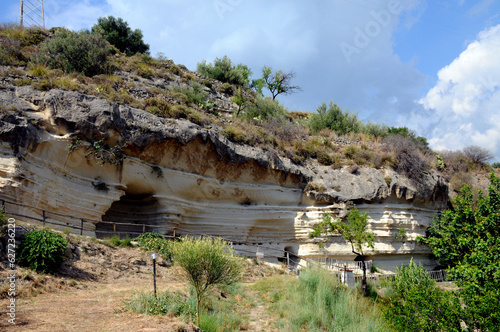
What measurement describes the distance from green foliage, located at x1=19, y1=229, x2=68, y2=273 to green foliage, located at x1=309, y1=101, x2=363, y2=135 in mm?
23663

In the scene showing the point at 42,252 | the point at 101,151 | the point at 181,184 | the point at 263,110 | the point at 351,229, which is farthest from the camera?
the point at 263,110

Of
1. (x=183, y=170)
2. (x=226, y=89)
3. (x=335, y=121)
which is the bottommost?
(x=183, y=170)

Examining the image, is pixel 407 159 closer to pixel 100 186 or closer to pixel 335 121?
pixel 335 121

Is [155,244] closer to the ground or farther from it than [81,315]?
farther from it

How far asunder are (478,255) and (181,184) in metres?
12.8

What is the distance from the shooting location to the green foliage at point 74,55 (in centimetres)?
2134

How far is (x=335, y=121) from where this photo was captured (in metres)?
32.3

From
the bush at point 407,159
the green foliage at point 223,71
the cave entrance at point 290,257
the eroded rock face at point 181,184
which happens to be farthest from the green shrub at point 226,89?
the cave entrance at point 290,257

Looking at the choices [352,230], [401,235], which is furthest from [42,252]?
[401,235]

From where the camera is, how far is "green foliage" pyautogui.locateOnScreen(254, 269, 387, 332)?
1188 centimetres

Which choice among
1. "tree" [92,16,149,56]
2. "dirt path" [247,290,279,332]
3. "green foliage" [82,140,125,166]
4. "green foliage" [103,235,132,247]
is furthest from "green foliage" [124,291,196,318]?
"tree" [92,16,149,56]

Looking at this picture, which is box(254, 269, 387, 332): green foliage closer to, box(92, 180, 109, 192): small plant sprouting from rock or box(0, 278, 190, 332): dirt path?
box(0, 278, 190, 332): dirt path

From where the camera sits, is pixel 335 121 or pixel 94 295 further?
pixel 335 121

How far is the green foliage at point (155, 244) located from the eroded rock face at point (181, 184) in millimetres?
1126
